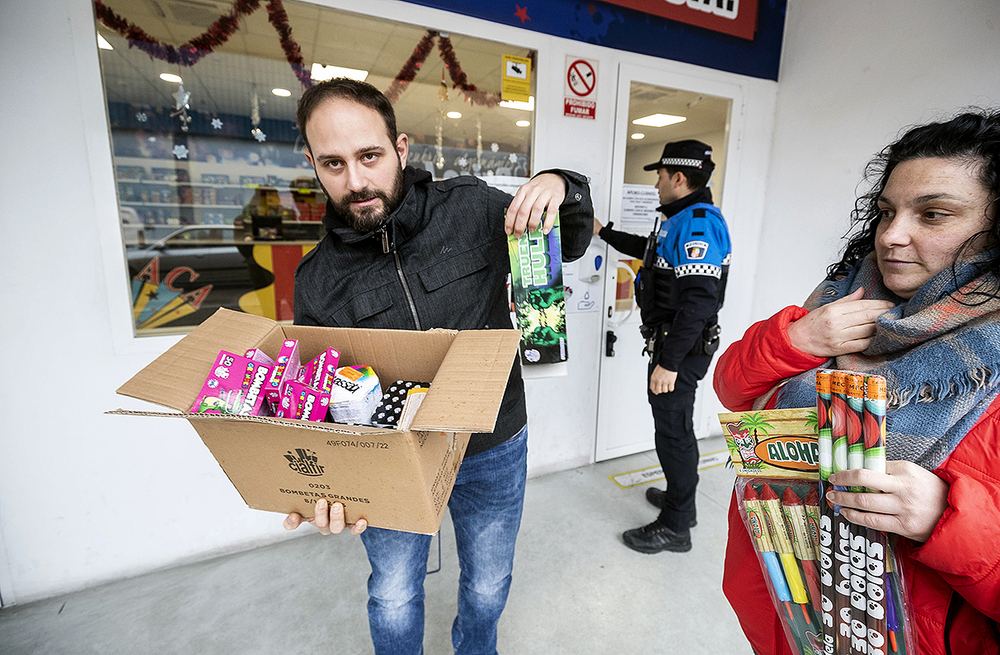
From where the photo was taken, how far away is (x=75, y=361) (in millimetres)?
1783

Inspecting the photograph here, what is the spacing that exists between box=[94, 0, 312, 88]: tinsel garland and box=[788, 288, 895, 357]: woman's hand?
2089mm

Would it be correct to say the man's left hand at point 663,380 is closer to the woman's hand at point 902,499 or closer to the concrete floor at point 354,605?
the concrete floor at point 354,605

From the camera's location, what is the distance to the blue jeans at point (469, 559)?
4.04ft

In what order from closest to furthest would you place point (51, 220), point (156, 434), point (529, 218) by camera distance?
point (529, 218) < point (51, 220) < point (156, 434)

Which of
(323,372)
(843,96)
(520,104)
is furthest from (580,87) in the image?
(323,372)

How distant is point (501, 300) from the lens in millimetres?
1370

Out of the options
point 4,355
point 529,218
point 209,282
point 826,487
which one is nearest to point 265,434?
point 529,218

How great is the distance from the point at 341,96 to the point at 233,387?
67cm

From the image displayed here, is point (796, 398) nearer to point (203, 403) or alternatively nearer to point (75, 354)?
point (203, 403)

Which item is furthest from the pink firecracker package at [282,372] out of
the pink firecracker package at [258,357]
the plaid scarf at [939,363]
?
the plaid scarf at [939,363]

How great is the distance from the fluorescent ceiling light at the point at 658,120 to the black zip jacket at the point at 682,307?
0.76 m

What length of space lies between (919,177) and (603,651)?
166 centimetres

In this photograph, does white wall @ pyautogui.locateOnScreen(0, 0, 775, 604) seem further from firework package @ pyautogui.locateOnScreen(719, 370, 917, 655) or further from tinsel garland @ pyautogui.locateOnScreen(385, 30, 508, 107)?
firework package @ pyautogui.locateOnScreen(719, 370, 917, 655)

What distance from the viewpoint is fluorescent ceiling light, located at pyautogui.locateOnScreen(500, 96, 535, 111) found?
2.33 m
